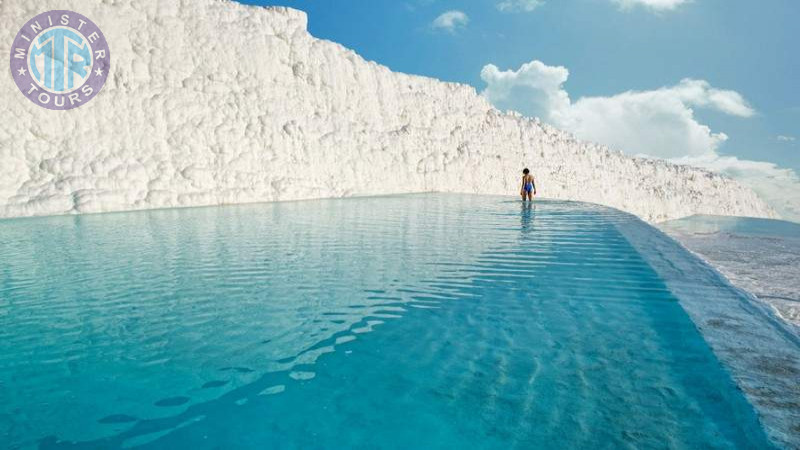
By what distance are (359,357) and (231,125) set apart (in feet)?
91.5

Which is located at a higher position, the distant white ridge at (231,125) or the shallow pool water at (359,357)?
the distant white ridge at (231,125)

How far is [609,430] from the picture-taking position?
3.17 m

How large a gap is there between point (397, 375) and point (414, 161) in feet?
126

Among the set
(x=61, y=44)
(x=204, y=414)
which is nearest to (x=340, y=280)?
(x=204, y=414)

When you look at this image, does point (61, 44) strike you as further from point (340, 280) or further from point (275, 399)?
point (275, 399)

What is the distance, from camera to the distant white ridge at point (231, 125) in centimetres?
2209

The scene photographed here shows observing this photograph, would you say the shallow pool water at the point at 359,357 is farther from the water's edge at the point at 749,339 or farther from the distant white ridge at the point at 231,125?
the distant white ridge at the point at 231,125
